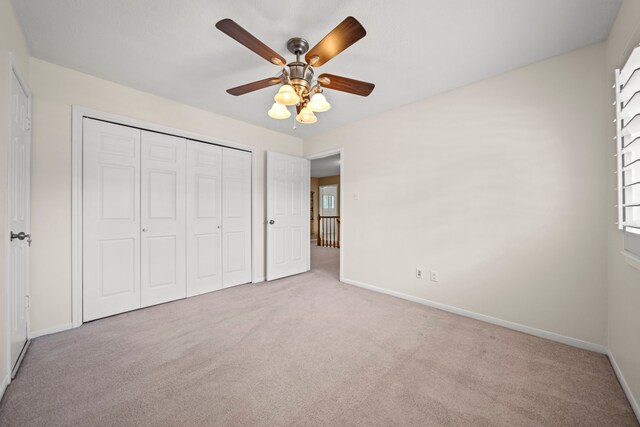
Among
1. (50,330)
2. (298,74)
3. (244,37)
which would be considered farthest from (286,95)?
(50,330)

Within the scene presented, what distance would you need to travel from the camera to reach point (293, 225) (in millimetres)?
4238

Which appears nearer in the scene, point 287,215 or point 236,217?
point 236,217

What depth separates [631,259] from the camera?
1397 millimetres

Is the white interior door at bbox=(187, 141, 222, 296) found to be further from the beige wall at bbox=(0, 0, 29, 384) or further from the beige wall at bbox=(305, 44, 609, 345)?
the beige wall at bbox=(305, 44, 609, 345)

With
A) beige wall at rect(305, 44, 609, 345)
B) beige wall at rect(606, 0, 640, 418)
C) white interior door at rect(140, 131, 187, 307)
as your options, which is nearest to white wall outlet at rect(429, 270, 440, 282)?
beige wall at rect(305, 44, 609, 345)

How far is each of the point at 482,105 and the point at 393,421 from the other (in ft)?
9.02

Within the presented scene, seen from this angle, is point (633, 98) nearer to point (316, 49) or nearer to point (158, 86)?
point (316, 49)

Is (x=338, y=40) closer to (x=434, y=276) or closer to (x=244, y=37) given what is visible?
(x=244, y=37)

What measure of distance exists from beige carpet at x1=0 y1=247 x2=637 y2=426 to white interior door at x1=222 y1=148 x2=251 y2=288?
1.05m

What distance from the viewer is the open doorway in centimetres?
543

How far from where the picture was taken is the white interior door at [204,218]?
3162 mm

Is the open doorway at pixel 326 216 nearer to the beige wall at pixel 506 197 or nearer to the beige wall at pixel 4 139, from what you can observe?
the beige wall at pixel 506 197

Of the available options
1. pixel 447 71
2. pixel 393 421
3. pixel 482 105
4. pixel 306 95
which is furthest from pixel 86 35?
pixel 482 105

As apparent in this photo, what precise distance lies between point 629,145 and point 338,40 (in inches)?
68.2
